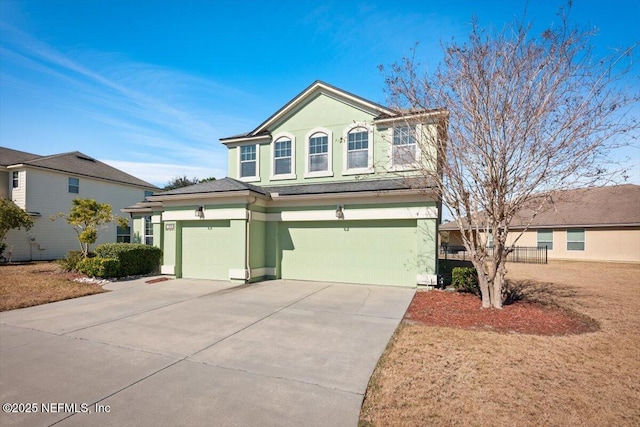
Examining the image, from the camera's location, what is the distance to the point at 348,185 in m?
12.2

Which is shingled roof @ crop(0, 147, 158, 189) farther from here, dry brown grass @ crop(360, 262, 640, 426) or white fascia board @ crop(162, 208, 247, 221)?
dry brown grass @ crop(360, 262, 640, 426)

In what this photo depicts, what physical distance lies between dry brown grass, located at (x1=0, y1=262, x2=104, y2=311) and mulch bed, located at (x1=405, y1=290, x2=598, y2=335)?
10090mm

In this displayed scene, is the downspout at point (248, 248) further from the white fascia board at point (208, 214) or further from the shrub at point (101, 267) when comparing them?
the shrub at point (101, 267)

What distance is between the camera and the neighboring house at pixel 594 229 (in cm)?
2091

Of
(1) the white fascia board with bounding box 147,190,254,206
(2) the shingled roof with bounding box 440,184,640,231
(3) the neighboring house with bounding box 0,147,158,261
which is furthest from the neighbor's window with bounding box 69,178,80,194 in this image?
(2) the shingled roof with bounding box 440,184,640,231

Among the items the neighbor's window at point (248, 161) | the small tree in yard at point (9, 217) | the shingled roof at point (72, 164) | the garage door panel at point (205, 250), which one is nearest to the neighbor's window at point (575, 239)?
the neighbor's window at point (248, 161)

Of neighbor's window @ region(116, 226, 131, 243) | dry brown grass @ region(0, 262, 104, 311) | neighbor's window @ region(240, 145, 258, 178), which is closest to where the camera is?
dry brown grass @ region(0, 262, 104, 311)

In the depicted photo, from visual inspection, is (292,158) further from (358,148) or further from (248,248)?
(248,248)

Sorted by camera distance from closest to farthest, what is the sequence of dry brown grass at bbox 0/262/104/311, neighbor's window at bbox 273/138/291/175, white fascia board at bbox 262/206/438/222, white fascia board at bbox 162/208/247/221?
dry brown grass at bbox 0/262/104/311, white fascia board at bbox 262/206/438/222, white fascia board at bbox 162/208/247/221, neighbor's window at bbox 273/138/291/175

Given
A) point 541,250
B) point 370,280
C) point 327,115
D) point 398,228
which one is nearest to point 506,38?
point 398,228

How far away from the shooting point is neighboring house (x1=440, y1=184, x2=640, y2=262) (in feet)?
68.6

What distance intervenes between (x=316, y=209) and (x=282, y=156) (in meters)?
3.57

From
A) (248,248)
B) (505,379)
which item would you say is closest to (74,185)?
(248,248)

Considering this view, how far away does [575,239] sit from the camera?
22.6 m
